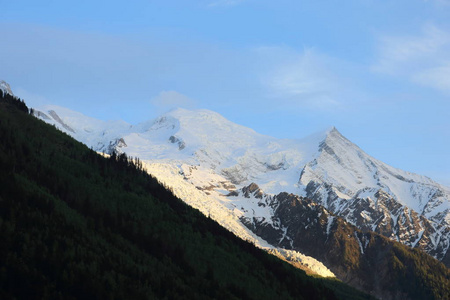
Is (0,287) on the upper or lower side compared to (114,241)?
lower

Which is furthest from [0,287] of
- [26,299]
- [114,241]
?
[114,241]

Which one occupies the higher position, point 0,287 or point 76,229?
point 76,229

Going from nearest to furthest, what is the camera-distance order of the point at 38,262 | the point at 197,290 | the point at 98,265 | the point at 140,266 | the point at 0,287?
1. the point at 0,287
2. the point at 38,262
3. the point at 98,265
4. the point at 140,266
5. the point at 197,290

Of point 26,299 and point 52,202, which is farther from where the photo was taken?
point 52,202

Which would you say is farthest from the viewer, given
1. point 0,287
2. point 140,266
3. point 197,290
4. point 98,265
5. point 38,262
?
point 197,290

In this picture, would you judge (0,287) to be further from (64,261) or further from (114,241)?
(114,241)

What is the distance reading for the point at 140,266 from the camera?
180375mm

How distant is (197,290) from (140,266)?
22.3m

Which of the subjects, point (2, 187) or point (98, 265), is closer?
point (98, 265)

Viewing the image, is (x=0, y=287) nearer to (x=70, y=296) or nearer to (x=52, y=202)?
(x=70, y=296)

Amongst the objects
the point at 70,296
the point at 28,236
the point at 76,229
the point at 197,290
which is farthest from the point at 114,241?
the point at 70,296

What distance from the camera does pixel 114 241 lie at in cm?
19488

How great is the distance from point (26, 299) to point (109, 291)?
2528 centimetres

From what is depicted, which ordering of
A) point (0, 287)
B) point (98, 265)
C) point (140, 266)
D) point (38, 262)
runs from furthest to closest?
point (140, 266) < point (98, 265) < point (38, 262) < point (0, 287)
